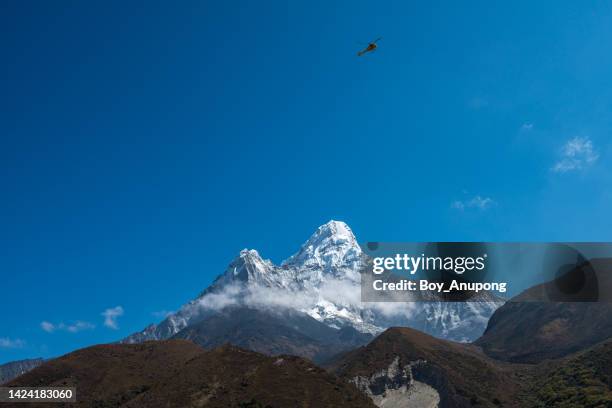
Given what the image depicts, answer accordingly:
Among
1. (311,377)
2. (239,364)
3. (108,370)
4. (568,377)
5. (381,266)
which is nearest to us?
(381,266)

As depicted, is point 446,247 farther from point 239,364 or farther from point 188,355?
point 188,355

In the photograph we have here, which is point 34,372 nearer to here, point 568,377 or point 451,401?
point 451,401

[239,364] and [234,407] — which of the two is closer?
[234,407]

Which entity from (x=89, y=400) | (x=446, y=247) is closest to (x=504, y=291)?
(x=446, y=247)

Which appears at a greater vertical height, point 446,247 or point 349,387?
point 446,247

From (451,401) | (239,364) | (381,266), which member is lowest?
(451,401)

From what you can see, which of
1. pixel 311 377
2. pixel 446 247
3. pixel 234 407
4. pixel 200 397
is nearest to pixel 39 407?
pixel 200 397

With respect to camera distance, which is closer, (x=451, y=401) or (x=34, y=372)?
(x=34, y=372)

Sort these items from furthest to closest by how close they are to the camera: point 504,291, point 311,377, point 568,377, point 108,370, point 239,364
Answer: point 568,377
point 108,370
point 239,364
point 311,377
point 504,291

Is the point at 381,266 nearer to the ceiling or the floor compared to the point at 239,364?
nearer to the ceiling
